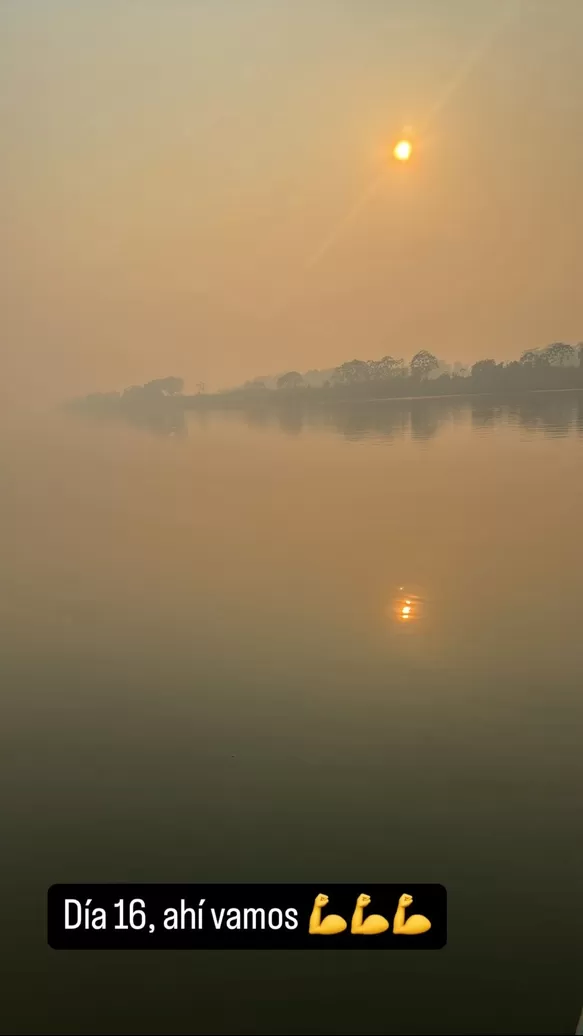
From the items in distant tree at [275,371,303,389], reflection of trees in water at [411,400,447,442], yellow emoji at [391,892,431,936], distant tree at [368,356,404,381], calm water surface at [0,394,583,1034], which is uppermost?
distant tree at [368,356,404,381]

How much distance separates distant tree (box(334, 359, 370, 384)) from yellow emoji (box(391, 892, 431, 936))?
1835 mm

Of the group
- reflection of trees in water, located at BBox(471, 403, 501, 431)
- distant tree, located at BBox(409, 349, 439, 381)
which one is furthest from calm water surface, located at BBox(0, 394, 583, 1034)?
distant tree, located at BBox(409, 349, 439, 381)

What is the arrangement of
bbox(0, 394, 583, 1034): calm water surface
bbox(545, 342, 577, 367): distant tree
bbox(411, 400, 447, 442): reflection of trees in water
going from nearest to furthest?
bbox(0, 394, 583, 1034): calm water surface < bbox(545, 342, 577, 367): distant tree < bbox(411, 400, 447, 442): reflection of trees in water

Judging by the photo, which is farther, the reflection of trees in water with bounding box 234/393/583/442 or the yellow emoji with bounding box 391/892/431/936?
the reflection of trees in water with bounding box 234/393/583/442

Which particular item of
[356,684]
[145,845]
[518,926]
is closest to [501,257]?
[356,684]

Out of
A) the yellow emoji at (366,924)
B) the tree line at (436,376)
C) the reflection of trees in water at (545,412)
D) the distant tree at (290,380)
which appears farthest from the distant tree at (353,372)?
the yellow emoji at (366,924)

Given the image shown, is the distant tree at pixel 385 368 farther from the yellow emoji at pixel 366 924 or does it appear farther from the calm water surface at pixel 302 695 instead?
the yellow emoji at pixel 366 924

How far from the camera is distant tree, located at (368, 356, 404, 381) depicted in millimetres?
2619

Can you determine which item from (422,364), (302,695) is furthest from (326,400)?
(302,695)

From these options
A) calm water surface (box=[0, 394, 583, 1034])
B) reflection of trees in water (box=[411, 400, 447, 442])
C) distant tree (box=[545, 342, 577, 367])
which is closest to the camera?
calm water surface (box=[0, 394, 583, 1034])

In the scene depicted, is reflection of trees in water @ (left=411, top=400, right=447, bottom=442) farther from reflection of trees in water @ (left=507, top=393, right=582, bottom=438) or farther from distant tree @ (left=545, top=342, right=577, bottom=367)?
distant tree @ (left=545, top=342, right=577, bottom=367)

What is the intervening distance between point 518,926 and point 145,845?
3.72ft

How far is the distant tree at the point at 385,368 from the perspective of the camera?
2.62 meters

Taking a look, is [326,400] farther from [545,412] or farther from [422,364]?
[545,412]
